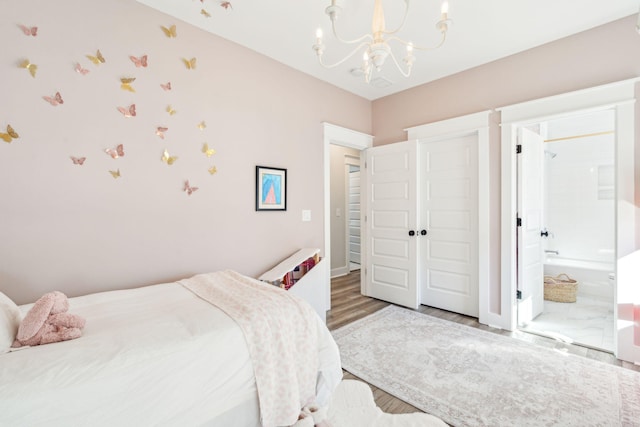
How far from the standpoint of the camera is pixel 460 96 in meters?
3.20

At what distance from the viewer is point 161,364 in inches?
43.2

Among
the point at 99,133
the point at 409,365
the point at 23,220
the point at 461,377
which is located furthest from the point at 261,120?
the point at 461,377

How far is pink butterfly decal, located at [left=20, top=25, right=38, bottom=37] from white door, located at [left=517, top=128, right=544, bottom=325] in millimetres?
3917

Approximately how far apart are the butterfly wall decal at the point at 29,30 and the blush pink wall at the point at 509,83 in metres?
3.40

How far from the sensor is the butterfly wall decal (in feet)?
5.65

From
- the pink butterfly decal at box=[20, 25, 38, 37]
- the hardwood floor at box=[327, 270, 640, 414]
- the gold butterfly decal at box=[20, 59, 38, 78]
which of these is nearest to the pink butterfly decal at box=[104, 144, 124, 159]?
the gold butterfly decal at box=[20, 59, 38, 78]

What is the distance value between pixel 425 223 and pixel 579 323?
1.84m

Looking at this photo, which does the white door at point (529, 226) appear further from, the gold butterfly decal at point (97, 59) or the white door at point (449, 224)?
the gold butterfly decal at point (97, 59)

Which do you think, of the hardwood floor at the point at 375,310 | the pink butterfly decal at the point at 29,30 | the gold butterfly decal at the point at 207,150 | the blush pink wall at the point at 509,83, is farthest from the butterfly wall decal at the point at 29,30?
the blush pink wall at the point at 509,83

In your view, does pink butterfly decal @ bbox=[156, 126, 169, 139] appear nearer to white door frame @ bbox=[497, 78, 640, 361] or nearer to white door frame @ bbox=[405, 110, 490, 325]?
white door frame @ bbox=[405, 110, 490, 325]

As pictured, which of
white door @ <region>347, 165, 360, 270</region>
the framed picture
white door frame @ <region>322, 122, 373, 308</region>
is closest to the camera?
the framed picture

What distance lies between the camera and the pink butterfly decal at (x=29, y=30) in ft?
5.65

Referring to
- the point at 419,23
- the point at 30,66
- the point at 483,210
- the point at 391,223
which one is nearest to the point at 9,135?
the point at 30,66

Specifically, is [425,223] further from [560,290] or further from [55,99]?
[55,99]
